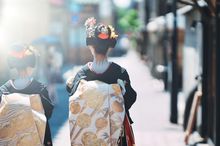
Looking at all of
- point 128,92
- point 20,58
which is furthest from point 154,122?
point 20,58

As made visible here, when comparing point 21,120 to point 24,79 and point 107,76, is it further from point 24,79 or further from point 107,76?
point 107,76

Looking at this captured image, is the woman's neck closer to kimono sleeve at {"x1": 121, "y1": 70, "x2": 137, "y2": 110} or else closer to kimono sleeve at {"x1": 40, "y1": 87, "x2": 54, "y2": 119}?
kimono sleeve at {"x1": 121, "y1": 70, "x2": 137, "y2": 110}

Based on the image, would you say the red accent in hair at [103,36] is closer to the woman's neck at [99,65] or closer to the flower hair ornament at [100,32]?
the flower hair ornament at [100,32]

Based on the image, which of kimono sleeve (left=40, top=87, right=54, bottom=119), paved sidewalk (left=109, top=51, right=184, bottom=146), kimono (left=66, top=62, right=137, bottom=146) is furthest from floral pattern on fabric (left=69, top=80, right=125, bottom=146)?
paved sidewalk (left=109, top=51, right=184, bottom=146)

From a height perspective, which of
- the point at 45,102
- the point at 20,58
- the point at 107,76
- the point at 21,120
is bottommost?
the point at 21,120

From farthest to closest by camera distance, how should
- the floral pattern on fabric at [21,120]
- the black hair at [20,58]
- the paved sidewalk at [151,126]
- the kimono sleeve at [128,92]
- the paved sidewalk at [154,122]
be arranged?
the paved sidewalk at [154,122]
the paved sidewalk at [151,126]
the kimono sleeve at [128,92]
the black hair at [20,58]
the floral pattern on fabric at [21,120]

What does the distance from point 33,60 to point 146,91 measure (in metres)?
18.8

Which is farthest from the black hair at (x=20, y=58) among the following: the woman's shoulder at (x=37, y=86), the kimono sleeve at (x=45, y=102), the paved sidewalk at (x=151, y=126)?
the paved sidewalk at (x=151, y=126)

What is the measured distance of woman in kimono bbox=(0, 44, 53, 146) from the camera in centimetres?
639

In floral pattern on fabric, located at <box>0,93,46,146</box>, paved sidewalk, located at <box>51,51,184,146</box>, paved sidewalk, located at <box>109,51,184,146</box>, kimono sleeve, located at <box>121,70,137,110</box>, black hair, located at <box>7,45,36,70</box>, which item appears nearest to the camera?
floral pattern on fabric, located at <box>0,93,46,146</box>

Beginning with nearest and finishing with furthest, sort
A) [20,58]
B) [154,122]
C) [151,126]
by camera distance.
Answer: [20,58], [151,126], [154,122]

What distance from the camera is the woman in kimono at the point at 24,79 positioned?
639cm

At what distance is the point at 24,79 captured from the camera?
6.42m

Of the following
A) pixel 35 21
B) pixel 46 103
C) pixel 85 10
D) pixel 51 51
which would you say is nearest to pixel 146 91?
pixel 51 51
